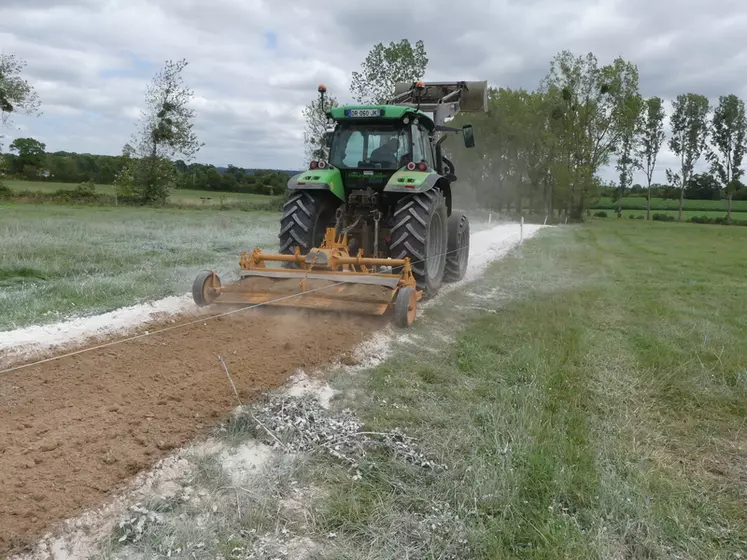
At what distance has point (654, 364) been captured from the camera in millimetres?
5445

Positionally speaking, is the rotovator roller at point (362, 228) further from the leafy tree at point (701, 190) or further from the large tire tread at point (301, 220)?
the leafy tree at point (701, 190)

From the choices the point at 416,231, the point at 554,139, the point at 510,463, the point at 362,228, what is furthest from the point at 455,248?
the point at 554,139

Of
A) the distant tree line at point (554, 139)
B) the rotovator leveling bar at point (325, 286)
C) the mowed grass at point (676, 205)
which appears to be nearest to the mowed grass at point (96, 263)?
the rotovator leveling bar at point (325, 286)

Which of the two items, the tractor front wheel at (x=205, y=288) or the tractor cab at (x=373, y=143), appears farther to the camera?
the tractor cab at (x=373, y=143)

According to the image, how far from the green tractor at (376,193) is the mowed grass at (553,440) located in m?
1.00

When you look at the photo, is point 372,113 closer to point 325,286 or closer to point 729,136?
point 325,286

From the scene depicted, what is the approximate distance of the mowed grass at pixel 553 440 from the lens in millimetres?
2703

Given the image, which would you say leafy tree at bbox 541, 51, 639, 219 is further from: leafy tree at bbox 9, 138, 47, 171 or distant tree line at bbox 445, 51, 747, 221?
leafy tree at bbox 9, 138, 47, 171

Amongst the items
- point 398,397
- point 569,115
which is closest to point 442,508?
point 398,397

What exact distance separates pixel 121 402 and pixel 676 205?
6202 centimetres

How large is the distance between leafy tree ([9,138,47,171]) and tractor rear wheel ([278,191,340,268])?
45.9 meters

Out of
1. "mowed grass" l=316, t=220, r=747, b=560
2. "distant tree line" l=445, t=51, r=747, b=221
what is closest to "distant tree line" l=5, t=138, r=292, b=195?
"distant tree line" l=445, t=51, r=747, b=221

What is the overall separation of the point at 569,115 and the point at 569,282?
32399mm

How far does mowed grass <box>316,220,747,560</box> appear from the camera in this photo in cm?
270
